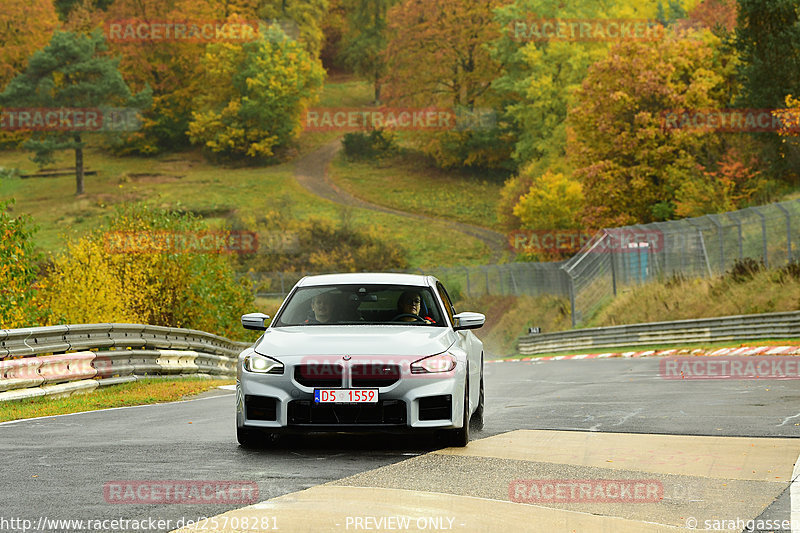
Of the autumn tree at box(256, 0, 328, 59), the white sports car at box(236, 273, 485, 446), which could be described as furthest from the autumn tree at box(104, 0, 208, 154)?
the white sports car at box(236, 273, 485, 446)

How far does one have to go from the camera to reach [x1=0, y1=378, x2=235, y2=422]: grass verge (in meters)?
15.2

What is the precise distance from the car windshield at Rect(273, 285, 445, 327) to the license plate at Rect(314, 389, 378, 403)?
1.37 meters

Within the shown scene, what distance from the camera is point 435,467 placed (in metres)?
9.05

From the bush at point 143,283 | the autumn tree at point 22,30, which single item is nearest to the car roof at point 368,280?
the bush at point 143,283

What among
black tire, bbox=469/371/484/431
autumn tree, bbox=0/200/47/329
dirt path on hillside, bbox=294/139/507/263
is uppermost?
black tire, bbox=469/371/484/431

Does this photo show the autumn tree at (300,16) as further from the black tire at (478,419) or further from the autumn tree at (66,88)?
the black tire at (478,419)

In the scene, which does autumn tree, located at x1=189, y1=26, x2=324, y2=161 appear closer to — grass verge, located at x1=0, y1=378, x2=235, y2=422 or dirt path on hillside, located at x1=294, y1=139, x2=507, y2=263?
dirt path on hillside, located at x1=294, y1=139, x2=507, y2=263

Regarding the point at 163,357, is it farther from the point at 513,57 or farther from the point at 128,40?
the point at 128,40

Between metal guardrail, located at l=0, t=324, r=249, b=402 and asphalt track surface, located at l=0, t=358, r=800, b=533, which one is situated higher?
asphalt track surface, located at l=0, t=358, r=800, b=533

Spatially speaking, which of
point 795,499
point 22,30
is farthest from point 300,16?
point 795,499

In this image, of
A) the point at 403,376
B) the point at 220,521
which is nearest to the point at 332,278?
the point at 403,376

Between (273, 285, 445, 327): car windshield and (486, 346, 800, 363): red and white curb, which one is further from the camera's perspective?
(486, 346, 800, 363): red and white curb

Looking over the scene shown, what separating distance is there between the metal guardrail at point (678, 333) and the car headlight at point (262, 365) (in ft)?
75.4

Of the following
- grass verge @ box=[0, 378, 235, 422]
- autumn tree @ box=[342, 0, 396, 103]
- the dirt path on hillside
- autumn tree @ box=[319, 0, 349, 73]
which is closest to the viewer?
grass verge @ box=[0, 378, 235, 422]
